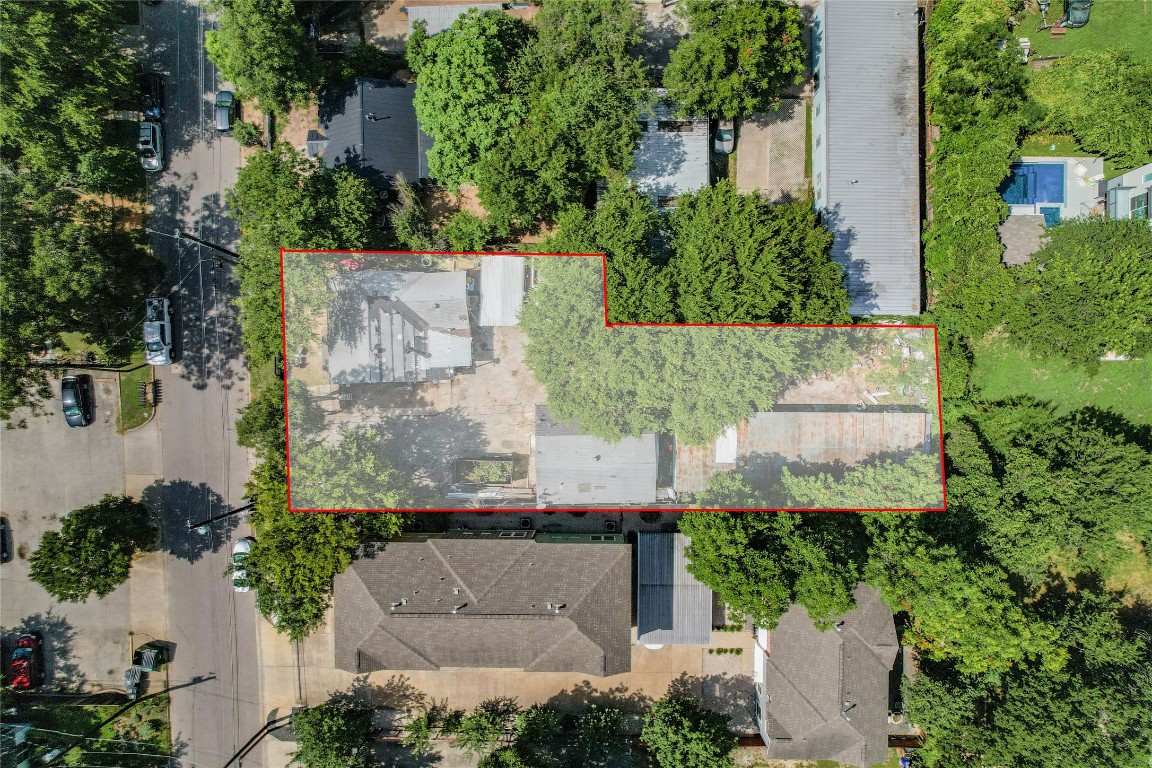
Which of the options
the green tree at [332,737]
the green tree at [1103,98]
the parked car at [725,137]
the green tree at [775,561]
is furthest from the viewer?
the parked car at [725,137]

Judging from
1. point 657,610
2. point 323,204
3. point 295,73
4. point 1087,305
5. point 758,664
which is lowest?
point 758,664

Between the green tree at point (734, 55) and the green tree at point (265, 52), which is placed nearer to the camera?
the green tree at point (265, 52)

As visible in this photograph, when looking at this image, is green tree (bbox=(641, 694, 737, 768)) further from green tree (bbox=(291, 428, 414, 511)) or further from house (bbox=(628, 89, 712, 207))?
house (bbox=(628, 89, 712, 207))

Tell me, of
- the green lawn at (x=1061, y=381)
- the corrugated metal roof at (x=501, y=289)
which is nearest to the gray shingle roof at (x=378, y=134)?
the corrugated metal roof at (x=501, y=289)

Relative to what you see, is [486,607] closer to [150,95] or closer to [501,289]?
[501,289]

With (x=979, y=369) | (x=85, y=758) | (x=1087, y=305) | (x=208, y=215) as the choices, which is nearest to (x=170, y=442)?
(x=208, y=215)

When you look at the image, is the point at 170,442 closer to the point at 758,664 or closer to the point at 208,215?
the point at 208,215

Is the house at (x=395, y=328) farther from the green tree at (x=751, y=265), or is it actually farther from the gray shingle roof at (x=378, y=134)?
the green tree at (x=751, y=265)
